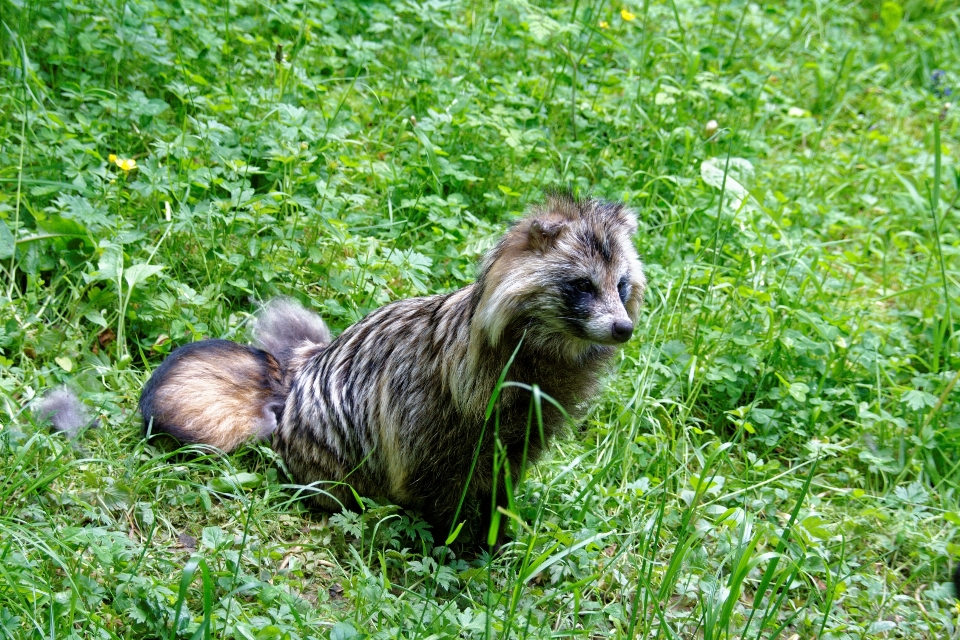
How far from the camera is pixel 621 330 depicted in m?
3.10

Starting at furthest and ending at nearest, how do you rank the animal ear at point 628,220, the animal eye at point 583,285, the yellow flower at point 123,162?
the yellow flower at point 123,162 → the animal ear at point 628,220 → the animal eye at point 583,285

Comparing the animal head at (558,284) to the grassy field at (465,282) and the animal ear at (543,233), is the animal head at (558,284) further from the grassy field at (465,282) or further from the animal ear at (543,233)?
the grassy field at (465,282)

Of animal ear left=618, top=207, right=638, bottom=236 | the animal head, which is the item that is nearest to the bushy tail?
the animal head

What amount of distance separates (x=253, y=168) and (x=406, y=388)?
1.62 meters

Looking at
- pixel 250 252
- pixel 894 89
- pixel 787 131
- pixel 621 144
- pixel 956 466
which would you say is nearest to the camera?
pixel 956 466

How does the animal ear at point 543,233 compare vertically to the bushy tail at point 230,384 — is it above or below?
above

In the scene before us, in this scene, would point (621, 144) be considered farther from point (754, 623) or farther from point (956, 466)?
point (754, 623)

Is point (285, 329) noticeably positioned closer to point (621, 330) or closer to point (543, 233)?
point (543, 233)

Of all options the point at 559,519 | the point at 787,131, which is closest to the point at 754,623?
the point at 559,519

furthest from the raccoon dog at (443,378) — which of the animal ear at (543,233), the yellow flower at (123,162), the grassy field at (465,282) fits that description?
the yellow flower at (123,162)

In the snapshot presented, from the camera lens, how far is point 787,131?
20.4 feet

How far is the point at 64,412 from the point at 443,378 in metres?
1.47

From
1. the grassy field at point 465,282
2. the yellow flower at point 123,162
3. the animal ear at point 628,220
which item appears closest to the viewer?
the grassy field at point 465,282

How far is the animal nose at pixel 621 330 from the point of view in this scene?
10.2 feet
